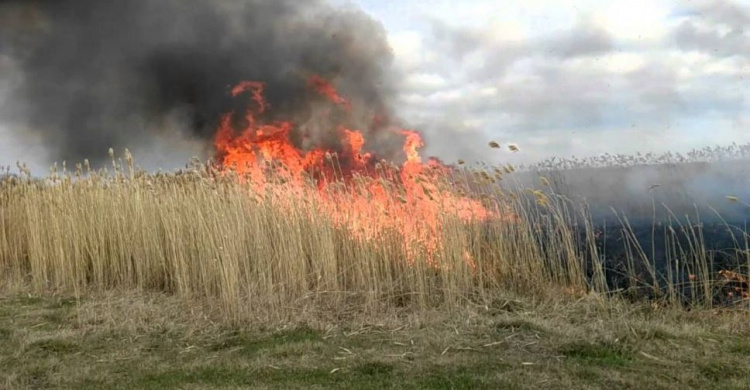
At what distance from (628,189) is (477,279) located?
13394mm

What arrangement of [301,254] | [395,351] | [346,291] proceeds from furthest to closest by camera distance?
[301,254] → [346,291] → [395,351]

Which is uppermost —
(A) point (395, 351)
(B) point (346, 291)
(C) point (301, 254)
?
(C) point (301, 254)

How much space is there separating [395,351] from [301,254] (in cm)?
193

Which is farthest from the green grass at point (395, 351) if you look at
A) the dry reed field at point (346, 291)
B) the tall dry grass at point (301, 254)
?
the tall dry grass at point (301, 254)

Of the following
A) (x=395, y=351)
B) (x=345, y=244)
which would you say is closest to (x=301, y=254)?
(x=345, y=244)

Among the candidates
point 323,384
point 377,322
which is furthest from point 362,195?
point 323,384

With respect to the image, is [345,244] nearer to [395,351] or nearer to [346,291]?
[346,291]

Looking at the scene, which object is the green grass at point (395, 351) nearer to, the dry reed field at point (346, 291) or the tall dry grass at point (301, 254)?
the dry reed field at point (346, 291)

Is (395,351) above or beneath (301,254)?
beneath

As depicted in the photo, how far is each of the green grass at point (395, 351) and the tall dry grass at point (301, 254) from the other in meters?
0.46

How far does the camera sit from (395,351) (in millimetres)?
4094

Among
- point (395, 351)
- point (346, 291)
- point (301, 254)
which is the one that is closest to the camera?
point (395, 351)

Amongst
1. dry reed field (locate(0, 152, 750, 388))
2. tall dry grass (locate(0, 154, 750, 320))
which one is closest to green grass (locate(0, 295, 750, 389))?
dry reed field (locate(0, 152, 750, 388))

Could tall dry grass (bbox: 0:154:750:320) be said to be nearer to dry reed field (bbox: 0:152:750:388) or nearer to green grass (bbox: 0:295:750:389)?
dry reed field (bbox: 0:152:750:388)
